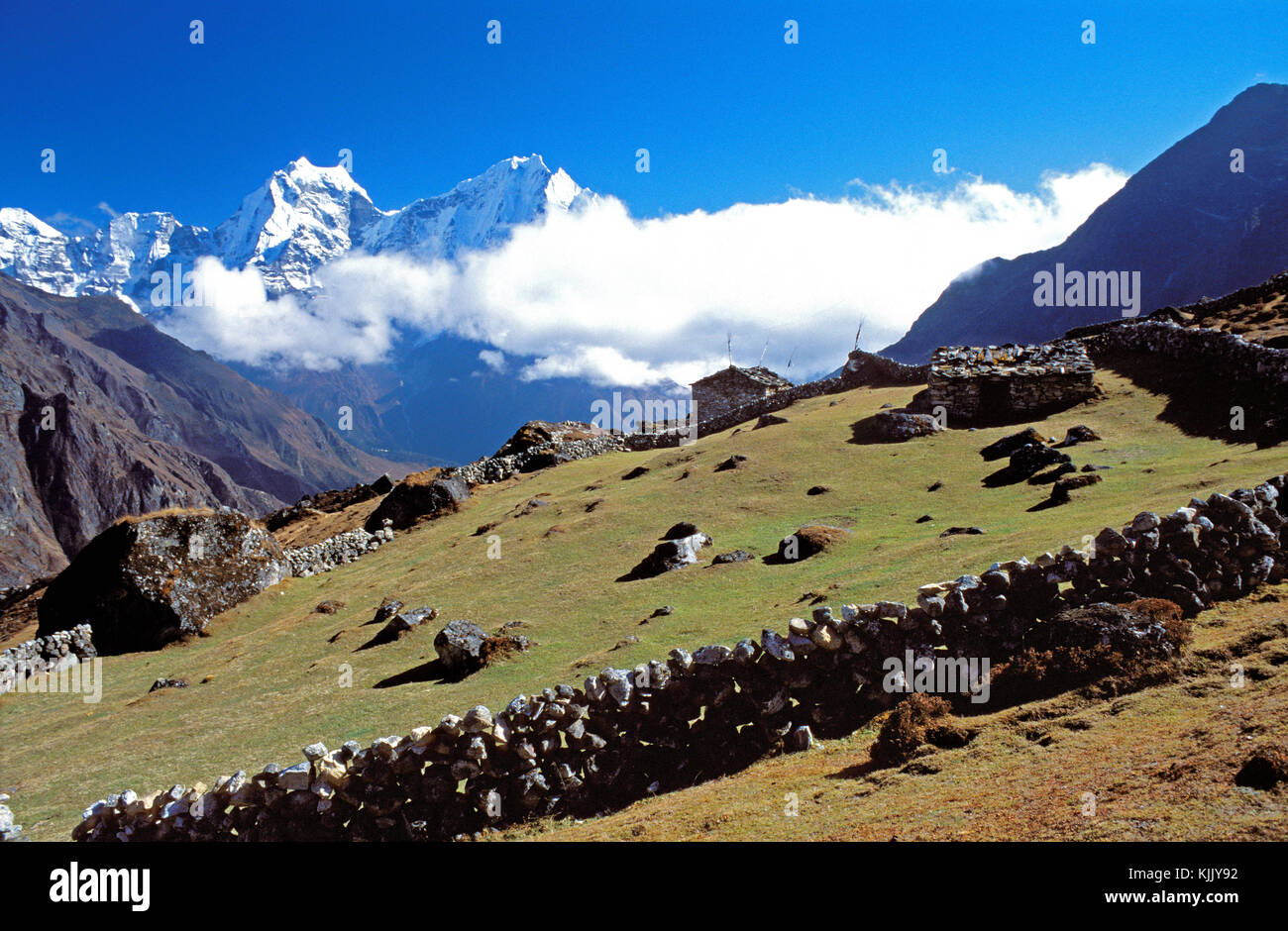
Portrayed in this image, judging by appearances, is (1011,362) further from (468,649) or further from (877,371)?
(468,649)

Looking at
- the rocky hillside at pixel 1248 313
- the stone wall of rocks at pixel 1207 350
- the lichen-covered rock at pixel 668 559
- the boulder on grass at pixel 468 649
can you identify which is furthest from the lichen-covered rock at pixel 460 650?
the rocky hillside at pixel 1248 313

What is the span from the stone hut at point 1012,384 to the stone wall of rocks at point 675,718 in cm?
2658

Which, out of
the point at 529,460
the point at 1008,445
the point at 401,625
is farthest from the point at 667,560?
the point at 529,460

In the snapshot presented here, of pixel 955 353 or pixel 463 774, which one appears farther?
pixel 955 353

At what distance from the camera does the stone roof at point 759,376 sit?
68688mm

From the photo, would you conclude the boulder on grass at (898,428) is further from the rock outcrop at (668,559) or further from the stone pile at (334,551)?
the stone pile at (334,551)

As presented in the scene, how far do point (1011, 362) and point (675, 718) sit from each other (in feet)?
119

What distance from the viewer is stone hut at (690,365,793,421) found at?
223 ft

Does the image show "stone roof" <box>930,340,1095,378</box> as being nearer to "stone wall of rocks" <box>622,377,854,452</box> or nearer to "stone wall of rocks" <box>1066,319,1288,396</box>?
"stone wall of rocks" <box>1066,319,1288,396</box>

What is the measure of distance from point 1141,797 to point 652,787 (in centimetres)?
642
